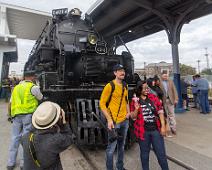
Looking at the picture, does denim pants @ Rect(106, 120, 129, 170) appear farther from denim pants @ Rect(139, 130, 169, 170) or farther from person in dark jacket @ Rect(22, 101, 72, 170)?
person in dark jacket @ Rect(22, 101, 72, 170)

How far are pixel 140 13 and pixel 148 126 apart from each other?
313 inches

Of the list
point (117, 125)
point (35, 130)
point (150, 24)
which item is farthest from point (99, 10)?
point (35, 130)

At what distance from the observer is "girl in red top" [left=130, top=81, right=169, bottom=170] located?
125 inches

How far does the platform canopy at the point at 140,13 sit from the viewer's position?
28.5 ft

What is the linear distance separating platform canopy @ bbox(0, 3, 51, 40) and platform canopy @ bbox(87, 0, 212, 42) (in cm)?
901

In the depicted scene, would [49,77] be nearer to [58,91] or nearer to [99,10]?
[58,91]

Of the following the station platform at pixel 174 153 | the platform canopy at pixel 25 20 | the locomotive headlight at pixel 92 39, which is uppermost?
the platform canopy at pixel 25 20

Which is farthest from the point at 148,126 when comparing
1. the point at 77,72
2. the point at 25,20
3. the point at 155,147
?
the point at 25,20

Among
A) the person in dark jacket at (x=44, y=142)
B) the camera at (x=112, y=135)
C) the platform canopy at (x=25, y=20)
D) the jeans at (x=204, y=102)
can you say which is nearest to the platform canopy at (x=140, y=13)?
the jeans at (x=204, y=102)

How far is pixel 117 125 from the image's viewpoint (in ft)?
11.4

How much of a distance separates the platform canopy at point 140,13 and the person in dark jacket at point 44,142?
7572 millimetres

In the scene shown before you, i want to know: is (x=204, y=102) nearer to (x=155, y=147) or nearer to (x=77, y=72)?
(x=77, y=72)

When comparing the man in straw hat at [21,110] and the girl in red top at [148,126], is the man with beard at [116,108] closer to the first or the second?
the girl in red top at [148,126]

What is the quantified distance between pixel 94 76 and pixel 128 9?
5.90 metres
